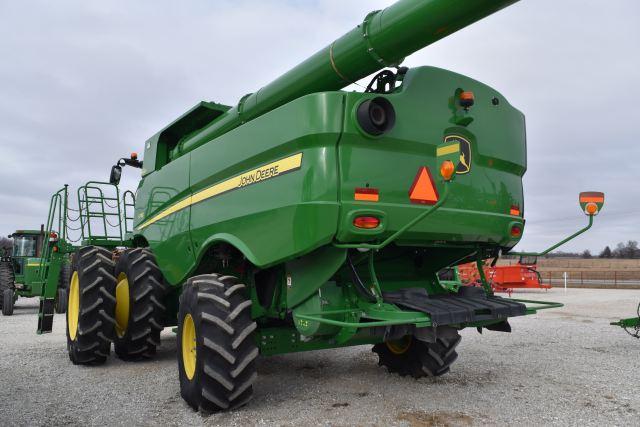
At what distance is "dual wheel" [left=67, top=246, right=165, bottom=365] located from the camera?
6137 mm

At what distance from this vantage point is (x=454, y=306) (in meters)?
3.88

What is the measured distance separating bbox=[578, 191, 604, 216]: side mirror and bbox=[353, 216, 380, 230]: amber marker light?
1.83 m

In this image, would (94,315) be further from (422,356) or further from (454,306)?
(454,306)

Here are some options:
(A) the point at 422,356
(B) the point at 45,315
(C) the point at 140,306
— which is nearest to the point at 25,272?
(B) the point at 45,315

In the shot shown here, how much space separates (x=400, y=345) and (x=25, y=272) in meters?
12.5

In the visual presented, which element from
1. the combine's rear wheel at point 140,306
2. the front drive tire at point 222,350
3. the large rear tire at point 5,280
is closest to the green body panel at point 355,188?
the front drive tire at point 222,350

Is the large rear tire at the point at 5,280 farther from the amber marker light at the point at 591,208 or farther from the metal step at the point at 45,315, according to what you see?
the amber marker light at the point at 591,208

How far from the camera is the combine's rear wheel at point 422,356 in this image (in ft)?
17.3

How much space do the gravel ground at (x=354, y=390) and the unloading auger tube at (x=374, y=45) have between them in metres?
2.79

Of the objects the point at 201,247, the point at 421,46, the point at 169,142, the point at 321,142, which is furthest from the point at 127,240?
the point at 421,46

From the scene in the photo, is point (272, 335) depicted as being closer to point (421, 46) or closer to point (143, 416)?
point (143, 416)

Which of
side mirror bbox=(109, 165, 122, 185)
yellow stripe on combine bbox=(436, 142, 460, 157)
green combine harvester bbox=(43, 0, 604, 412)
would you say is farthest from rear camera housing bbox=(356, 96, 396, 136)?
side mirror bbox=(109, 165, 122, 185)

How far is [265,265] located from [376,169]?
45.1 inches

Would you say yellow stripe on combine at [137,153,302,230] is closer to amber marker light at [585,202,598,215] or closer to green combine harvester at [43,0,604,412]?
green combine harvester at [43,0,604,412]
